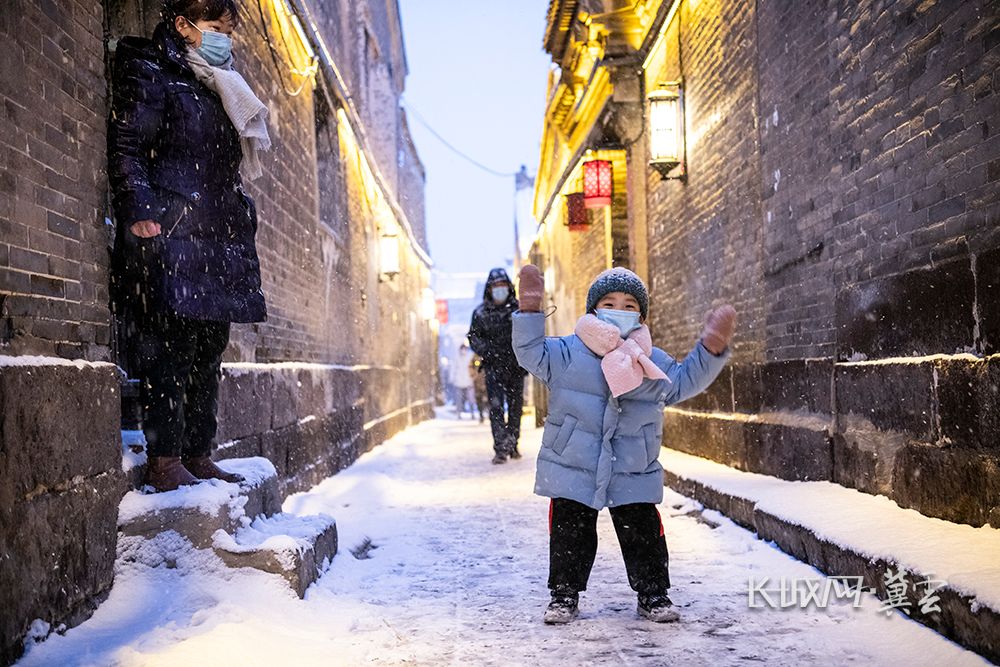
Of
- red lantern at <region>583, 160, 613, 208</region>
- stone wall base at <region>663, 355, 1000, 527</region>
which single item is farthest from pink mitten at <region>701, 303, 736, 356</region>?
red lantern at <region>583, 160, 613, 208</region>

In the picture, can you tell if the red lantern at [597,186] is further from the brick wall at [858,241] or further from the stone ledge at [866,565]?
the stone ledge at [866,565]

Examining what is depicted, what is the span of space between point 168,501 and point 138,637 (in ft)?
2.11

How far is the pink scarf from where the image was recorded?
10.9 feet

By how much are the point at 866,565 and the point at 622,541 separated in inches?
37.2

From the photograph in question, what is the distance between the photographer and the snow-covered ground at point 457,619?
111 inches

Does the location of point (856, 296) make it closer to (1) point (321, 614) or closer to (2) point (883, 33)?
(2) point (883, 33)

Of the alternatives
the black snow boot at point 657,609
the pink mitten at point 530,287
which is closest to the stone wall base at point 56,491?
the pink mitten at point 530,287

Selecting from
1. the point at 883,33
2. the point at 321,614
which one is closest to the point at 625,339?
the point at 321,614

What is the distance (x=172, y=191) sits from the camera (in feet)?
11.6

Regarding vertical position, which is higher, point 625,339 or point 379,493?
point 625,339

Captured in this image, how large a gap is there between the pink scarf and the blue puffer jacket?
0.30ft

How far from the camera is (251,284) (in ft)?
12.5

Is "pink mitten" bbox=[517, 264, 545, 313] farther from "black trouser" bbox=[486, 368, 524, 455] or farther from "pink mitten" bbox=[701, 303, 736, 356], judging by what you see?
"black trouser" bbox=[486, 368, 524, 455]

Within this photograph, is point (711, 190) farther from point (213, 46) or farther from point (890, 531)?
point (213, 46)
